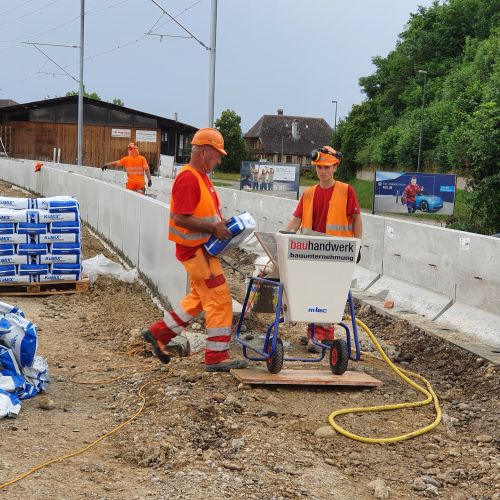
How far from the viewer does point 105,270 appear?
1307 cm

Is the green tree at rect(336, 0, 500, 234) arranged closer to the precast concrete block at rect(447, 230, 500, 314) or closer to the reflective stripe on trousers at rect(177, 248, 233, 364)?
the precast concrete block at rect(447, 230, 500, 314)

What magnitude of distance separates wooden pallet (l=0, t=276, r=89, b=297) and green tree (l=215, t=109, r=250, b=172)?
80662mm

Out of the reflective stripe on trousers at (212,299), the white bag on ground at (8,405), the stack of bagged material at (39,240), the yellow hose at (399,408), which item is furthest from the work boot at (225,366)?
the stack of bagged material at (39,240)

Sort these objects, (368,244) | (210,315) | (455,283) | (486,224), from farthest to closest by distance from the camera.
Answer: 1. (486,224)
2. (368,244)
3. (455,283)
4. (210,315)

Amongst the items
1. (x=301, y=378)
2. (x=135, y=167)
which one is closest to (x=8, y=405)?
(x=301, y=378)

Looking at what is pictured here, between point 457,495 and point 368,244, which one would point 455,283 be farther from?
point 457,495

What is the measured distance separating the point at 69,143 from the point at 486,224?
4926 cm

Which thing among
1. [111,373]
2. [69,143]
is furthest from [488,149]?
[69,143]

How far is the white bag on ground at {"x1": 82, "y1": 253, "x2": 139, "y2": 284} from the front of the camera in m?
12.8

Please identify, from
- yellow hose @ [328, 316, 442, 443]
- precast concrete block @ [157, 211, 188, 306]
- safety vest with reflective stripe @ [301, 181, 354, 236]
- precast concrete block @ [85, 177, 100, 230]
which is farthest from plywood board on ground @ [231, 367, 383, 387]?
precast concrete block @ [85, 177, 100, 230]

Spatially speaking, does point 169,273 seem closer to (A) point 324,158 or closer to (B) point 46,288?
(B) point 46,288

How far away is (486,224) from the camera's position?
85.9ft

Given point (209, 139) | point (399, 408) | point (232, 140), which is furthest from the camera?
point (232, 140)

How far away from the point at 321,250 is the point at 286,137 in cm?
13158
